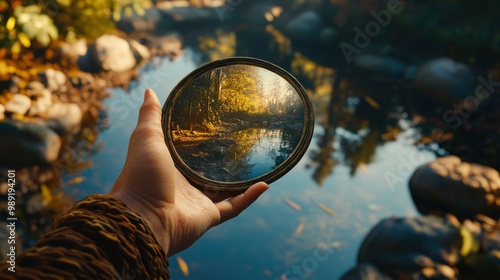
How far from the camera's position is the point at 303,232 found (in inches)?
184

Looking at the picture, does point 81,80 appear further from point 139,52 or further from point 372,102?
point 372,102

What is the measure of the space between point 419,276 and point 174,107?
2.71 meters

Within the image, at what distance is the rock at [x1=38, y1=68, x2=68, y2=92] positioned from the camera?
20.8 feet

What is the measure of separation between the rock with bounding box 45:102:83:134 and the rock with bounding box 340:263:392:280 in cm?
391

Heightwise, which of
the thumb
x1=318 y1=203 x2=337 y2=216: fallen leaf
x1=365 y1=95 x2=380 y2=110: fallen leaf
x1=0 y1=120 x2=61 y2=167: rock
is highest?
x1=365 y1=95 x2=380 y2=110: fallen leaf

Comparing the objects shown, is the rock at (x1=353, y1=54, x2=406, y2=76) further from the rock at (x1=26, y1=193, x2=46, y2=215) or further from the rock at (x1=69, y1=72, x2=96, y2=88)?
the rock at (x1=26, y1=193, x2=46, y2=215)

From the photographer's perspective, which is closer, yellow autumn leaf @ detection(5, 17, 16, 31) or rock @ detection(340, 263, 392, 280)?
rock @ detection(340, 263, 392, 280)

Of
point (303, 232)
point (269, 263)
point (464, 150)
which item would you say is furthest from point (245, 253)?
point (464, 150)

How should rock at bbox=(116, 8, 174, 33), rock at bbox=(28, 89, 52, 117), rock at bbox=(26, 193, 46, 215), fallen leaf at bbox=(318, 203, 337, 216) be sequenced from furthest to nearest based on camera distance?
rock at bbox=(116, 8, 174, 33)
rock at bbox=(28, 89, 52, 117)
fallen leaf at bbox=(318, 203, 337, 216)
rock at bbox=(26, 193, 46, 215)

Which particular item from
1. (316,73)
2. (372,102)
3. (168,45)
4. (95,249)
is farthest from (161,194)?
(168,45)

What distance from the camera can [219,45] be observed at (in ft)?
31.6

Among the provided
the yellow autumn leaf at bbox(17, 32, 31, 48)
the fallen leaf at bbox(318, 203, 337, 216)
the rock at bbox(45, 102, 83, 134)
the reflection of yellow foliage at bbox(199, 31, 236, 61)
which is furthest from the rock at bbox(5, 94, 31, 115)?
the fallen leaf at bbox(318, 203, 337, 216)

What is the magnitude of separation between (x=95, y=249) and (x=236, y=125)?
110 cm

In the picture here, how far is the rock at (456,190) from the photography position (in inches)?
184
